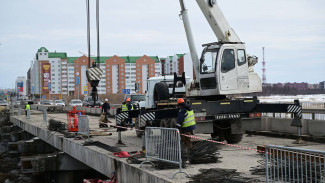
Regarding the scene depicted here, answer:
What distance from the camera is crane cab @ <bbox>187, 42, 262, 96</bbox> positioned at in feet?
51.0

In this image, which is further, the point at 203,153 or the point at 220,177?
the point at 203,153

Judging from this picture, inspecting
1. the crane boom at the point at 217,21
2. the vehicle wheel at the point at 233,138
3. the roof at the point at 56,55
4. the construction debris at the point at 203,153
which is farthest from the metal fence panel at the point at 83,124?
the roof at the point at 56,55

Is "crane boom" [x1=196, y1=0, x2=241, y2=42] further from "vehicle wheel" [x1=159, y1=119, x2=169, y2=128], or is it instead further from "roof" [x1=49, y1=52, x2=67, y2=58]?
"roof" [x1=49, y1=52, x2=67, y2=58]

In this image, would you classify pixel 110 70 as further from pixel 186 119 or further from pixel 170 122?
pixel 186 119

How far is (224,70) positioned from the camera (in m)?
15.6

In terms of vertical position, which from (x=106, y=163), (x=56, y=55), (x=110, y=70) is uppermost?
(x=56, y=55)

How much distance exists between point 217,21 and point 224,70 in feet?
7.78

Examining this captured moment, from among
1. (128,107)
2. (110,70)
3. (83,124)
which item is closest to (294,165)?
(83,124)

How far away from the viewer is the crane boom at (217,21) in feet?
55.3

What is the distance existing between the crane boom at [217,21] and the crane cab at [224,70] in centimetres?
75

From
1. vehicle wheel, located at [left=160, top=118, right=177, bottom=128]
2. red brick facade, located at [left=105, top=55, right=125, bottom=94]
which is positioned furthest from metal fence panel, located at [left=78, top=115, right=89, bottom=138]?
red brick facade, located at [left=105, top=55, right=125, bottom=94]

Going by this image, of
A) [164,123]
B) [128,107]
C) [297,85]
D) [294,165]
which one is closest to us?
[294,165]

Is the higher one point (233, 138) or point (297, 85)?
point (297, 85)

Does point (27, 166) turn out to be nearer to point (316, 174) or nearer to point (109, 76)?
point (316, 174)
